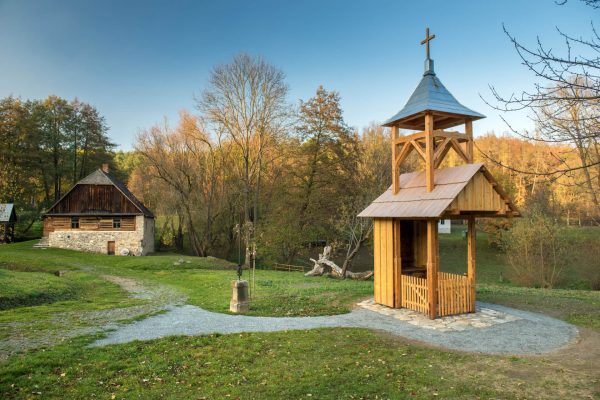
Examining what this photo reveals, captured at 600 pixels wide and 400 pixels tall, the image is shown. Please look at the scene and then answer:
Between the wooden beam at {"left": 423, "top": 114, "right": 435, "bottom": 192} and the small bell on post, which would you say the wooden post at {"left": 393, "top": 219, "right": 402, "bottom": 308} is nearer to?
the wooden beam at {"left": 423, "top": 114, "right": 435, "bottom": 192}

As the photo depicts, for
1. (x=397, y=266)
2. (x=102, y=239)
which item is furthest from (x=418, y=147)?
(x=102, y=239)

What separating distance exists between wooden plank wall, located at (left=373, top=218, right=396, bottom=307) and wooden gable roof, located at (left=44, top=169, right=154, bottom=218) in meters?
26.6

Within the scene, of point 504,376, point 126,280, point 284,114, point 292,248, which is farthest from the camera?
point 284,114

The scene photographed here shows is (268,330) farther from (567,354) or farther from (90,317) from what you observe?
(567,354)

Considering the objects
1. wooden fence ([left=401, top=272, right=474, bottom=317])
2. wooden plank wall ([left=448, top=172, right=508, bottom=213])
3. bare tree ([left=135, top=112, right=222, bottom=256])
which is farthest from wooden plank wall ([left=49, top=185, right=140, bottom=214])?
wooden plank wall ([left=448, top=172, right=508, bottom=213])

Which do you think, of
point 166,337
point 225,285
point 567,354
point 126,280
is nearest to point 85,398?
point 166,337

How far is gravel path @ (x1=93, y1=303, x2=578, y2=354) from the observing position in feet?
28.1

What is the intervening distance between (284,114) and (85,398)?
2790cm

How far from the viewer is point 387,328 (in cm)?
986

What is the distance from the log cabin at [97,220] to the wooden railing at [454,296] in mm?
29014

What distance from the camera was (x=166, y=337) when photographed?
897 centimetres

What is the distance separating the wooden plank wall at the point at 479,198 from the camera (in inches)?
407

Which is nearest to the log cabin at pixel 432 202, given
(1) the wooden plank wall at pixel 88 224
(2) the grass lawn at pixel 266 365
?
(2) the grass lawn at pixel 266 365

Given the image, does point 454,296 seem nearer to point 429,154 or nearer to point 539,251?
point 429,154
